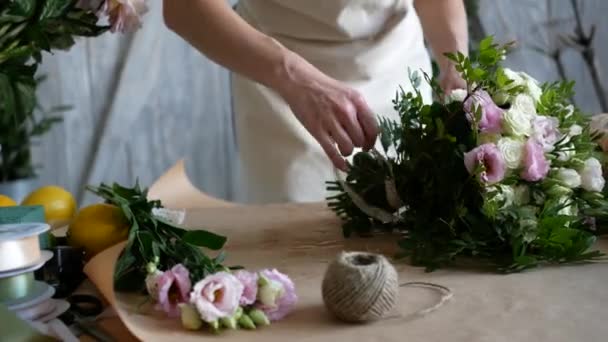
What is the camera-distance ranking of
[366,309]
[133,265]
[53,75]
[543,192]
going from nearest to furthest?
[366,309] → [133,265] → [543,192] → [53,75]

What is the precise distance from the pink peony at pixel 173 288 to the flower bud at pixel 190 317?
0.02 m

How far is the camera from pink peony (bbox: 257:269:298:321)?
2.44ft

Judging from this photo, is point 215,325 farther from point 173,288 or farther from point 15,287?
point 15,287

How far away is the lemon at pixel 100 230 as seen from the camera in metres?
0.96

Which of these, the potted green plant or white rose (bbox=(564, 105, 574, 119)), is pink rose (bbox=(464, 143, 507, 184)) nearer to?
white rose (bbox=(564, 105, 574, 119))

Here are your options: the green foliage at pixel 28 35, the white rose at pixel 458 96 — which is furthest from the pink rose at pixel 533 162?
the green foliage at pixel 28 35

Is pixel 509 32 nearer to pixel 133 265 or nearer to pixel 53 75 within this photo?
pixel 53 75

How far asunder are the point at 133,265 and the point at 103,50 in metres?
1.93

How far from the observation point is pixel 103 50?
2.63 m

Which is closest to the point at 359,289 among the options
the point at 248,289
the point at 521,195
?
the point at 248,289

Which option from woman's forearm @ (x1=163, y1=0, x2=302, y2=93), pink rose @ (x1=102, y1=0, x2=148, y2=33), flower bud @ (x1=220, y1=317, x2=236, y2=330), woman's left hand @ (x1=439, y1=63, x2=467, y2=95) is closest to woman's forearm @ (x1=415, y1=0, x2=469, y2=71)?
woman's left hand @ (x1=439, y1=63, x2=467, y2=95)

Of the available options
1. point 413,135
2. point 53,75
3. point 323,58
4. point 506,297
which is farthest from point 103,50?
point 506,297

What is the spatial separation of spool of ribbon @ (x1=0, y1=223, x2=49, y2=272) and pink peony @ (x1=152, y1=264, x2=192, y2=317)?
0.44ft

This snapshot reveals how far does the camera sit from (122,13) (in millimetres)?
973
